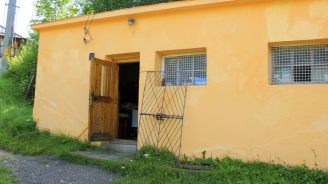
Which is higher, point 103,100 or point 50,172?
point 103,100

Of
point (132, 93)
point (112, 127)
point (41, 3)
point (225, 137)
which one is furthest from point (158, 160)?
point (41, 3)

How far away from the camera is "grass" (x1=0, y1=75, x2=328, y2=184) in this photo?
20.2ft

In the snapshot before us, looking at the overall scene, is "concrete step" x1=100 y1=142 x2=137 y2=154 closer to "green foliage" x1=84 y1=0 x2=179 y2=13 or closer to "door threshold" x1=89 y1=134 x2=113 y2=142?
"door threshold" x1=89 y1=134 x2=113 y2=142

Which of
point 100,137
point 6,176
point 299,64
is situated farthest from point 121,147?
point 299,64

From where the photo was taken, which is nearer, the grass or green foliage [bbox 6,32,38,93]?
the grass

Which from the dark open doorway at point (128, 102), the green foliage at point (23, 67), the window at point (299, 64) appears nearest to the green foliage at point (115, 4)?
the dark open doorway at point (128, 102)

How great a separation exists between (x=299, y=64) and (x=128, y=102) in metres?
5.60

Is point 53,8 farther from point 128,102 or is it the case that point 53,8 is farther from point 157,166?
point 157,166

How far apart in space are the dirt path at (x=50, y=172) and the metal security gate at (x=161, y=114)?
1.45 m

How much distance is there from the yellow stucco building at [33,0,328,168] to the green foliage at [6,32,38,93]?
20.8 ft

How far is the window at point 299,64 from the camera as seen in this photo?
6797 mm

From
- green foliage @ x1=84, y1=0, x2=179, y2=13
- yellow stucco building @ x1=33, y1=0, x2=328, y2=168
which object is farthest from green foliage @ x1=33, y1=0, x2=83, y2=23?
yellow stucco building @ x1=33, y1=0, x2=328, y2=168

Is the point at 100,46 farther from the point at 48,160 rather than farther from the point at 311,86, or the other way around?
the point at 311,86

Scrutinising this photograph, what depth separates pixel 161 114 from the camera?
793 cm
